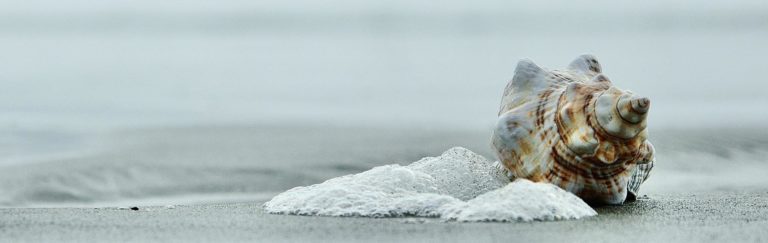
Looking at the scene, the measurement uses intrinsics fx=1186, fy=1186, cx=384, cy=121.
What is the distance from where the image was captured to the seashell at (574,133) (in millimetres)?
4383

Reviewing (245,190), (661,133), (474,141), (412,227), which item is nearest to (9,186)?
(245,190)

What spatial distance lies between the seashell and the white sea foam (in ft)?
0.65

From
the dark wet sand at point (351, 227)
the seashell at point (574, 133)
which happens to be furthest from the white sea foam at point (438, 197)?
the seashell at point (574, 133)

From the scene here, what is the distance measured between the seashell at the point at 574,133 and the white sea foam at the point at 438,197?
20 centimetres

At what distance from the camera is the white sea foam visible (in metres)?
4.02

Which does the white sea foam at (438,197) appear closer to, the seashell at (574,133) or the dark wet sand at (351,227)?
the dark wet sand at (351,227)

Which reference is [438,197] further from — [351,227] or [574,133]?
[574,133]

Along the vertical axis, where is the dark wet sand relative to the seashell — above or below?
below

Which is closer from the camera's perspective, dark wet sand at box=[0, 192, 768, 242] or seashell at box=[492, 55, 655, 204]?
dark wet sand at box=[0, 192, 768, 242]

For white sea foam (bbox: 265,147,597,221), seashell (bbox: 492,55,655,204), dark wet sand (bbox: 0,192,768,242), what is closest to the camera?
dark wet sand (bbox: 0,192,768,242)

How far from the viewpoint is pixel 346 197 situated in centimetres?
428

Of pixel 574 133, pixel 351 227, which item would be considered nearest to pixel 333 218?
pixel 351 227

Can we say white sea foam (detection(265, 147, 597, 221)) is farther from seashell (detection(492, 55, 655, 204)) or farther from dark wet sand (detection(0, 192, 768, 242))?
seashell (detection(492, 55, 655, 204))

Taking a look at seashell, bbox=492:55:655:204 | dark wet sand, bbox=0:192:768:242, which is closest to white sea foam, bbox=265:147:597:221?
dark wet sand, bbox=0:192:768:242
